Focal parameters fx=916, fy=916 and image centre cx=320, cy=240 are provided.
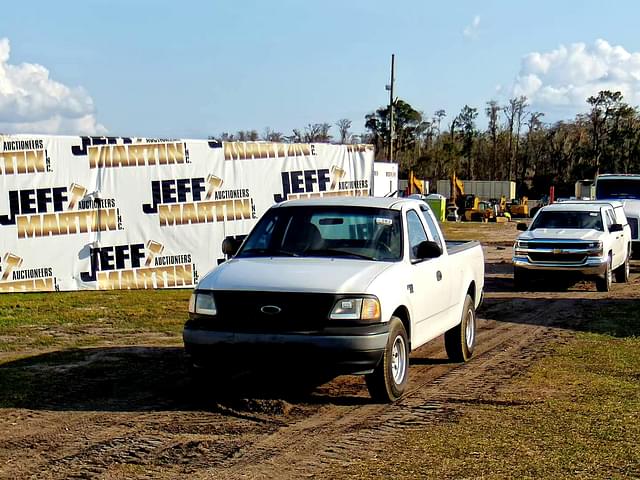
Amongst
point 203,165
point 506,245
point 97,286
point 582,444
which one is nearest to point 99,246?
point 97,286

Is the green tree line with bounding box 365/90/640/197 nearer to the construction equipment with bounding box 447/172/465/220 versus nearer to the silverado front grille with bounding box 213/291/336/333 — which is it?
the construction equipment with bounding box 447/172/465/220

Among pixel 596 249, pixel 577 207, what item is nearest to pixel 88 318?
pixel 596 249

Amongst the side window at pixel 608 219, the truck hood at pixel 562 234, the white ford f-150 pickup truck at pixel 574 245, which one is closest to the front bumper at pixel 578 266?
the white ford f-150 pickup truck at pixel 574 245

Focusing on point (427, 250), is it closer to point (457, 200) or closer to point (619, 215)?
point (619, 215)

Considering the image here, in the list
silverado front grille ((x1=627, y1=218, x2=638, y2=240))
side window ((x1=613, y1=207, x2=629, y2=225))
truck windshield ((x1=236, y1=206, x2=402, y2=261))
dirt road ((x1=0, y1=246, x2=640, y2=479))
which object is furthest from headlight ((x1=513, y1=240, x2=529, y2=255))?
truck windshield ((x1=236, y1=206, x2=402, y2=261))

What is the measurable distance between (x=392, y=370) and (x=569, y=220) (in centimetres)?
1323

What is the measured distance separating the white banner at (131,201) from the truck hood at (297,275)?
378 inches

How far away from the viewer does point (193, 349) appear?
7.93 metres

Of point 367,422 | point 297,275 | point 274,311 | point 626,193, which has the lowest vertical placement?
point 367,422

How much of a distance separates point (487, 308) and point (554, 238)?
383 cm

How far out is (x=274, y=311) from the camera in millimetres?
7699

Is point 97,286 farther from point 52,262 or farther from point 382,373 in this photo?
point 382,373

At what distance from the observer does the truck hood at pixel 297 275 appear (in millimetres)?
7719

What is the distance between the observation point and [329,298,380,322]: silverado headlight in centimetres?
764
